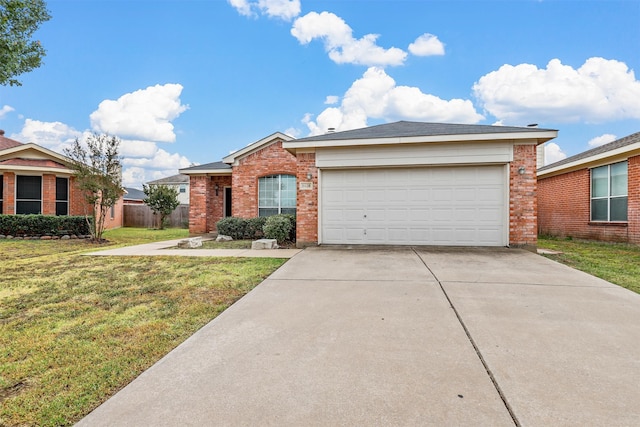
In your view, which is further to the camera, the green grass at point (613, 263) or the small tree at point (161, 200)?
the small tree at point (161, 200)

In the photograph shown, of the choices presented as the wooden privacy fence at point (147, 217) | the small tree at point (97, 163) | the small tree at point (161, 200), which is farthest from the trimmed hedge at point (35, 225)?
the wooden privacy fence at point (147, 217)

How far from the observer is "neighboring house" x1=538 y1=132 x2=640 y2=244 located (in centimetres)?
948

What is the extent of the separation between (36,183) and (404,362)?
19.2 metres

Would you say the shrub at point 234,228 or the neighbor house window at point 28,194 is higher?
the neighbor house window at point 28,194

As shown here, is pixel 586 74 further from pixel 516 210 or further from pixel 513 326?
pixel 513 326

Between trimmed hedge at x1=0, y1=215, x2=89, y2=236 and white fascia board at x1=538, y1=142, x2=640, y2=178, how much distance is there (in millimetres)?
20471

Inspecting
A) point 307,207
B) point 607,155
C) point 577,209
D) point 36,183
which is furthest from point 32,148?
point 577,209

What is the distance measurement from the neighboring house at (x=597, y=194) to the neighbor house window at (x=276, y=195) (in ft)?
35.3

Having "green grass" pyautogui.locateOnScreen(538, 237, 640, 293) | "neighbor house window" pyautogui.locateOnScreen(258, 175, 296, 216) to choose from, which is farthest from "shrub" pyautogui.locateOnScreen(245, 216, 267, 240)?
"green grass" pyautogui.locateOnScreen(538, 237, 640, 293)

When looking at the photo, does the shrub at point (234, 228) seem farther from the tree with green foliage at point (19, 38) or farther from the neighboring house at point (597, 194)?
the neighboring house at point (597, 194)

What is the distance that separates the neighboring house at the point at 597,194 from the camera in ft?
31.1

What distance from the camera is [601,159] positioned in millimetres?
10422

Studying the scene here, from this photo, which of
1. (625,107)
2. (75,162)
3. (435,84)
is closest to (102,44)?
(75,162)

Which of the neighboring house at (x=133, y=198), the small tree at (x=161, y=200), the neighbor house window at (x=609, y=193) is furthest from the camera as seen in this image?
the neighboring house at (x=133, y=198)
